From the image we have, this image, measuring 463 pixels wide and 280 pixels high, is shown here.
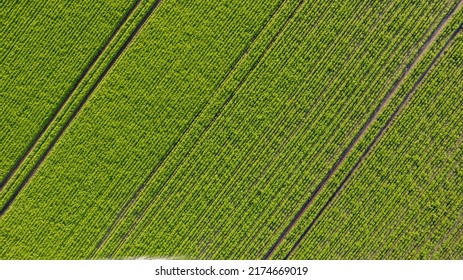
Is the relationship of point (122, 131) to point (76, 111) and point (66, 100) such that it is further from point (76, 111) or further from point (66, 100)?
point (66, 100)

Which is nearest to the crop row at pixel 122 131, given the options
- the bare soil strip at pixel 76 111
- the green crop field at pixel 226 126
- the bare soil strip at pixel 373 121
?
the green crop field at pixel 226 126

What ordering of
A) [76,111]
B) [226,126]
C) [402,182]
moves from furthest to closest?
[76,111], [226,126], [402,182]

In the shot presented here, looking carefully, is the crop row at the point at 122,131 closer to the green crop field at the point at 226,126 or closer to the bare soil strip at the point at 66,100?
the green crop field at the point at 226,126

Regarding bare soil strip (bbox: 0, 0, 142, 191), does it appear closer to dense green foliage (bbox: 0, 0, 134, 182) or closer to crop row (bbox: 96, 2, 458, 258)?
dense green foliage (bbox: 0, 0, 134, 182)

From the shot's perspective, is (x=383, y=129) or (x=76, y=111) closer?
(x=383, y=129)

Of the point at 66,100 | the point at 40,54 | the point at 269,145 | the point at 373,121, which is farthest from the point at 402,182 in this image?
the point at 40,54

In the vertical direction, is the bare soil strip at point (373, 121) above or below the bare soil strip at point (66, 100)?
above

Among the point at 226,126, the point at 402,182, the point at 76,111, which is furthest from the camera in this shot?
the point at 76,111

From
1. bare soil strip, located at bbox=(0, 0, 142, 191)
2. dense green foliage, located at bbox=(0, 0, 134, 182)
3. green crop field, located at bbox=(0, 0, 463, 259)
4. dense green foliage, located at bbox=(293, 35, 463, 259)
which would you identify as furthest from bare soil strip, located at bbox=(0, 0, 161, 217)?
dense green foliage, located at bbox=(293, 35, 463, 259)

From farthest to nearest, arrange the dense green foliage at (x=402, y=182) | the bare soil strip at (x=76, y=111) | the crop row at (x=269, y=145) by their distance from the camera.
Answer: the bare soil strip at (x=76, y=111)
the crop row at (x=269, y=145)
the dense green foliage at (x=402, y=182)
